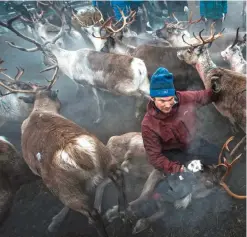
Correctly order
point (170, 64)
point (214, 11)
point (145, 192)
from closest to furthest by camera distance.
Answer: point (145, 192) → point (170, 64) → point (214, 11)

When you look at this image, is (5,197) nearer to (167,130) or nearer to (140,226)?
(140,226)

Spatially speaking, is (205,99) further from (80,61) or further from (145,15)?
(145,15)

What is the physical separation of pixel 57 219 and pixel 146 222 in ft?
Result: 3.89

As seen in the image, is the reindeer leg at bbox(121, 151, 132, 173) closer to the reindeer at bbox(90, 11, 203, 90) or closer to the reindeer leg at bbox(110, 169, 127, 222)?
the reindeer leg at bbox(110, 169, 127, 222)

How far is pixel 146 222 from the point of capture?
11.2 feet

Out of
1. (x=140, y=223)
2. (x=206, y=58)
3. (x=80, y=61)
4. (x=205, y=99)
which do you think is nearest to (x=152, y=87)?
(x=205, y=99)

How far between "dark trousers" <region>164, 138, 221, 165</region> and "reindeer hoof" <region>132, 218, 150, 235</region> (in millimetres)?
912

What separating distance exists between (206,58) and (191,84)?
0.60 metres

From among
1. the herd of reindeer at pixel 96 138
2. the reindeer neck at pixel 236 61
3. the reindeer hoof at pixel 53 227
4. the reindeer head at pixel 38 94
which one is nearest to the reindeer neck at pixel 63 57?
the herd of reindeer at pixel 96 138

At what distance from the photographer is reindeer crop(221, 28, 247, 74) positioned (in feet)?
17.2

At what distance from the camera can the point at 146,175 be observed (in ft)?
12.1

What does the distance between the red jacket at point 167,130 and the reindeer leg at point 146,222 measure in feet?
2.90

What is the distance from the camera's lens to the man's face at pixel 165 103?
2711 mm

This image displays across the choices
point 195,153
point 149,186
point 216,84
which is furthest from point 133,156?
point 216,84
